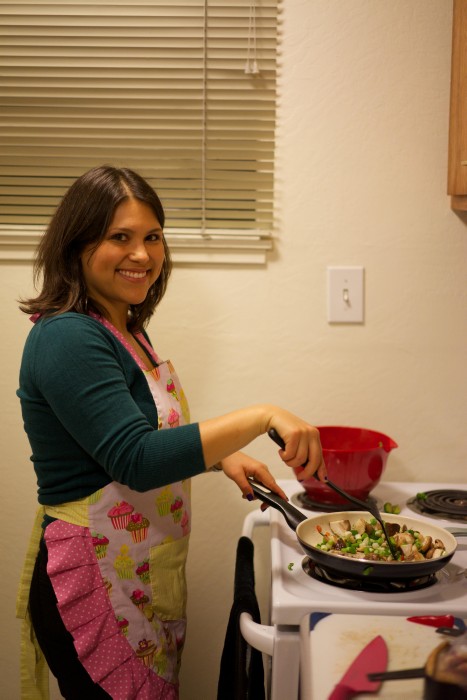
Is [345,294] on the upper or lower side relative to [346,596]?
upper

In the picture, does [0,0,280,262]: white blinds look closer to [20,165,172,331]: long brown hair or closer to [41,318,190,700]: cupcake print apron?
[20,165,172,331]: long brown hair

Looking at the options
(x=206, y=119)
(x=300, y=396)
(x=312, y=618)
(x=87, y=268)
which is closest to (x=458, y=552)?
(x=312, y=618)

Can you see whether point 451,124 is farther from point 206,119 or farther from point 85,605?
point 85,605

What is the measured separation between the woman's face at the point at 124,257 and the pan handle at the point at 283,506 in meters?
0.44

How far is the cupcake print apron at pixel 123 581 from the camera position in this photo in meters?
1.24

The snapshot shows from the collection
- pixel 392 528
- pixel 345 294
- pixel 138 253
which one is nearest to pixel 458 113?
pixel 345 294

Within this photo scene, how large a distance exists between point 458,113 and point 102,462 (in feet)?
3.69

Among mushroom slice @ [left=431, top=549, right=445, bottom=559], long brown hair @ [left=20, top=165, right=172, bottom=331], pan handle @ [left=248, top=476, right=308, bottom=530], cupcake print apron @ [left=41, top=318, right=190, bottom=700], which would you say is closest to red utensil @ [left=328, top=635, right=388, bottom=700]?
mushroom slice @ [left=431, top=549, right=445, bottom=559]

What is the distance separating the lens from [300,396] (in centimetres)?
176

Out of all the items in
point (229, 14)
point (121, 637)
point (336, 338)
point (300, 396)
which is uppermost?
point (229, 14)

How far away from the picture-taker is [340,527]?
128 cm

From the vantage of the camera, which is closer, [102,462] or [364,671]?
[364,671]

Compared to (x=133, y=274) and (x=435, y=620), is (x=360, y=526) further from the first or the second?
(x=133, y=274)

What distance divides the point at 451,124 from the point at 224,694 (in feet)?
4.32
